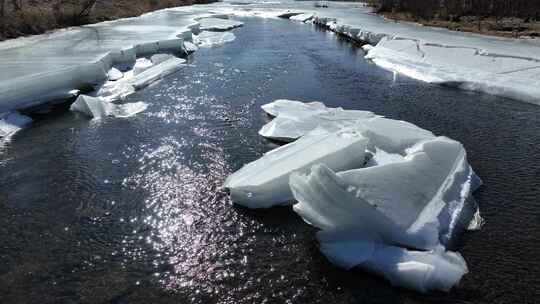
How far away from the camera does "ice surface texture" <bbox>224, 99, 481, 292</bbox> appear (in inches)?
155

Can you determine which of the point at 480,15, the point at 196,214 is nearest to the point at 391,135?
the point at 196,214

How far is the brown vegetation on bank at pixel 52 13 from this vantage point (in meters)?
14.6

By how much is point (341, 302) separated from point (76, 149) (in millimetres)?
4836

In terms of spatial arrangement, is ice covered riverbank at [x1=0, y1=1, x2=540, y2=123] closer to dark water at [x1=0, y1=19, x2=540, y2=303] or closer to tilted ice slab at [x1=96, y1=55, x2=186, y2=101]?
tilted ice slab at [x1=96, y1=55, x2=186, y2=101]

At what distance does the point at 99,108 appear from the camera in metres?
8.42

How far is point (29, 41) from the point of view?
13.4m

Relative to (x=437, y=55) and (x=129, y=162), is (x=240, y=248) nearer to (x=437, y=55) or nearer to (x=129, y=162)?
(x=129, y=162)

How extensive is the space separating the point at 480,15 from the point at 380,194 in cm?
2029

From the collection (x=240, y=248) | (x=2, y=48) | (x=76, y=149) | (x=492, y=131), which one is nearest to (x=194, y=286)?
(x=240, y=248)

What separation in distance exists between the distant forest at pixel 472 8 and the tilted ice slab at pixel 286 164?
1721 cm

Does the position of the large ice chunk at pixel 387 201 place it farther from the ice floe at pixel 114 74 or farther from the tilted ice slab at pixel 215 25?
the tilted ice slab at pixel 215 25

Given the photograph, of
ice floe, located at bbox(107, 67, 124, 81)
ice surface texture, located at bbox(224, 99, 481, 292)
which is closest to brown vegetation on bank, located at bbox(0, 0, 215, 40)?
ice floe, located at bbox(107, 67, 124, 81)

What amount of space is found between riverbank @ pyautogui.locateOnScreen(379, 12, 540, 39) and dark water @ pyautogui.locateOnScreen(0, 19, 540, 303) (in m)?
7.92

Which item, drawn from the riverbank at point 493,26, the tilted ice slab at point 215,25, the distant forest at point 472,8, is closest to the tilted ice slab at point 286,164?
the riverbank at point 493,26
